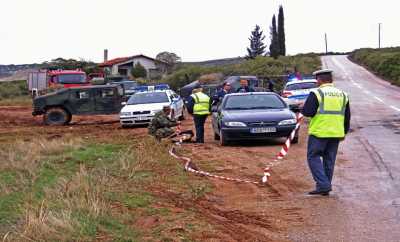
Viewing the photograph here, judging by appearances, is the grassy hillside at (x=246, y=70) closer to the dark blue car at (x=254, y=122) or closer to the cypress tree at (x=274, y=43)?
the cypress tree at (x=274, y=43)

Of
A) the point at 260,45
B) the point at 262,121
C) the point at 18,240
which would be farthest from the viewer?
the point at 260,45

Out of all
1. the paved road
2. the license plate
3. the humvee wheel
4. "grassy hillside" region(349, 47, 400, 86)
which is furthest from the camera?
"grassy hillside" region(349, 47, 400, 86)

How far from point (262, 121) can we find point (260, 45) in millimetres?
102050

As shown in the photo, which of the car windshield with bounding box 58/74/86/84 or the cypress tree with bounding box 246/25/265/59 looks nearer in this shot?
the car windshield with bounding box 58/74/86/84

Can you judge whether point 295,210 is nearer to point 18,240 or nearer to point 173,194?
point 173,194

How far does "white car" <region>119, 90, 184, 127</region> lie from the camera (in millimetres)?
24359

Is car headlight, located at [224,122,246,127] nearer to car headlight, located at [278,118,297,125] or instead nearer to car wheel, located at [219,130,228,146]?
car wheel, located at [219,130,228,146]

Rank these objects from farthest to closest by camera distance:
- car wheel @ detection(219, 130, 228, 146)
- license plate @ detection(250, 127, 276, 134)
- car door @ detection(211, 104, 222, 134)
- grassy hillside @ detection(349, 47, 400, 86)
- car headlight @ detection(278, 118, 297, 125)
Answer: grassy hillside @ detection(349, 47, 400, 86) < car door @ detection(211, 104, 222, 134) < car wheel @ detection(219, 130, 228, 146) < car headlight @ detection(278, 118, 297, 125) < license plate @ detection(250, 127, 276, 134)

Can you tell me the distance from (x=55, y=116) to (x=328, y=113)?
19.9 m

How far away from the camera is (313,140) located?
31.2 feet

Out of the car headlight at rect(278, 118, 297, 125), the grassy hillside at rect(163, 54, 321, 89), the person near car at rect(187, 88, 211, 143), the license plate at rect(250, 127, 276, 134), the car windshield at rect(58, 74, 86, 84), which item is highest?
the grassy hillside at rect(163, 54, 321, 89)

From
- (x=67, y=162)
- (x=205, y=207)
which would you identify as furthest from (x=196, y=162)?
(x=205, y=207)

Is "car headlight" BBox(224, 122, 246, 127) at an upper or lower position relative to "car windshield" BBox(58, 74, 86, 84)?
lower

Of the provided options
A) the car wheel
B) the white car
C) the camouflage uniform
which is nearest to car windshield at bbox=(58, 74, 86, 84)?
the white car
